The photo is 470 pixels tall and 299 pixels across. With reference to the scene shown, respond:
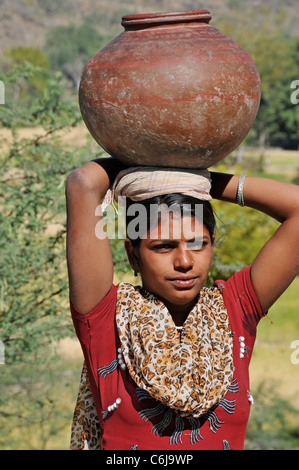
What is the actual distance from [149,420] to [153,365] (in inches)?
7.0

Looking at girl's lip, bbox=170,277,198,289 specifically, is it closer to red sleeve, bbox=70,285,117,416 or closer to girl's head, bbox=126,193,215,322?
girl's head, bbox=126,193,215,322

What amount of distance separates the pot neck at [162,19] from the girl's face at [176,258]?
0.57 meters

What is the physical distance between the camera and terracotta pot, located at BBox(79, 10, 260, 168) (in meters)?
1.80

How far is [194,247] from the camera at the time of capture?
203cm

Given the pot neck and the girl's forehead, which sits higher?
the pot neck

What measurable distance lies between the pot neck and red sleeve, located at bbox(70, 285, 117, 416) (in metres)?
0.81

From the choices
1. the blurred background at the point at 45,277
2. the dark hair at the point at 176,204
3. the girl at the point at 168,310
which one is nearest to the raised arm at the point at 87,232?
the girl at the point at 168,310

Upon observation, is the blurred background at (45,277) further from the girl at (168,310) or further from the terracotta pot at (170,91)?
the terracotta pot at (170,91)

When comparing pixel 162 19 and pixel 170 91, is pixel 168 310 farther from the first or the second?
pixel 162 19

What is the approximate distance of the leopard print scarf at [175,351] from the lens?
1925mm

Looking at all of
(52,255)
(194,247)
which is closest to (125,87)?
(194,247)

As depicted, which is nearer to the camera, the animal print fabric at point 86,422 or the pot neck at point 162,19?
the pot neck at point 162,19

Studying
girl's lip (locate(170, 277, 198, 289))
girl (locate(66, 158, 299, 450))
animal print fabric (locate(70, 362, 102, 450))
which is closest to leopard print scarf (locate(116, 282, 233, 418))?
girl (locate(66, 158, 299, 450))
